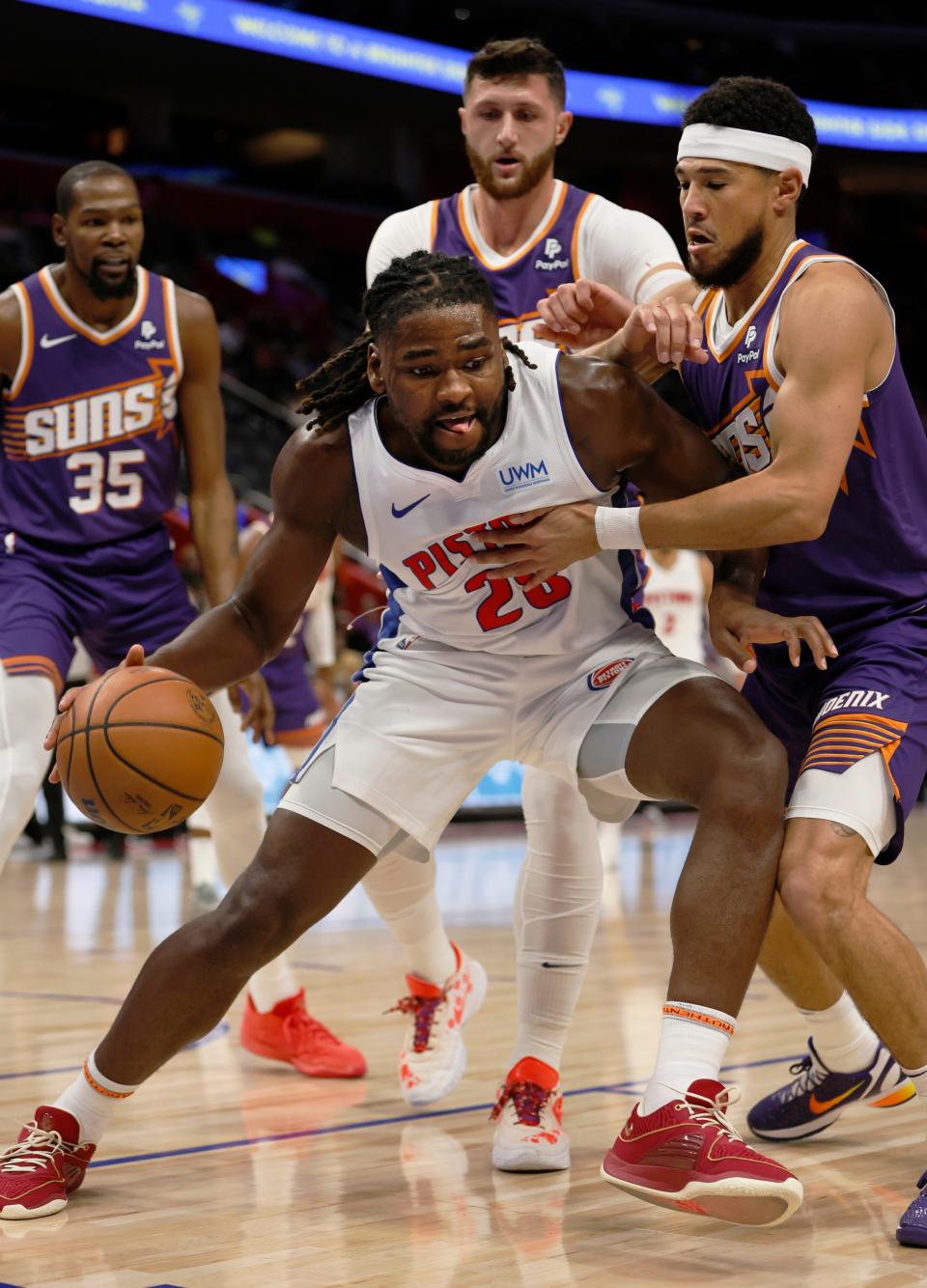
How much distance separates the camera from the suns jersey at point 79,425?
476 centimetres

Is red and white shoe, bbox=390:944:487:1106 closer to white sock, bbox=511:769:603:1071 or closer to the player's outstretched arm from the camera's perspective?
white sock, bbox=511:769:603:1071

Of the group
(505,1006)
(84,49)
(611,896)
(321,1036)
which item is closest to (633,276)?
(321,1036)

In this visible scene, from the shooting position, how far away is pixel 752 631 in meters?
3.32

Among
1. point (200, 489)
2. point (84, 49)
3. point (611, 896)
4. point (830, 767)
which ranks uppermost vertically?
point (84, 49)

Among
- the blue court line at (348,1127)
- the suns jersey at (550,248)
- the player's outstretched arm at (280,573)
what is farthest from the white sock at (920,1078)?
the suns jersey at (550,248)

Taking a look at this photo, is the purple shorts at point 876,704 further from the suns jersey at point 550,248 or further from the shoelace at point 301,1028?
the shoelace at point 301,1028

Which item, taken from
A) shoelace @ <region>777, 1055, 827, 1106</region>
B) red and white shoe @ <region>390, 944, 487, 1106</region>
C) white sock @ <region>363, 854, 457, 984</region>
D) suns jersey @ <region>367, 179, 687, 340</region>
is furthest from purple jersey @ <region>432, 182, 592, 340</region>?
→ shoelace @ <region>777, 1055, 827, 1106</region>

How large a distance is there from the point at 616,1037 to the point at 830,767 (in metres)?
2.14

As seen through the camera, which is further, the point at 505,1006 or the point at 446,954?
the point at 505,1006

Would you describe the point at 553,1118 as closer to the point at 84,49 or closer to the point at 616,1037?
the point at 616,1037

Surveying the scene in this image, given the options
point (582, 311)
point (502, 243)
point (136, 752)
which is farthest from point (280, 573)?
point (502, 243)

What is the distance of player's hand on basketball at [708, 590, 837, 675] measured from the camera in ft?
10.7

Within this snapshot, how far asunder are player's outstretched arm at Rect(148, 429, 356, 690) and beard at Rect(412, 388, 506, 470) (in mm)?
228

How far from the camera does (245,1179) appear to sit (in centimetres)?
356
